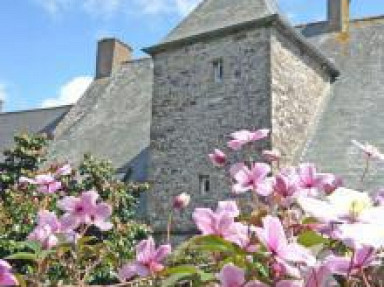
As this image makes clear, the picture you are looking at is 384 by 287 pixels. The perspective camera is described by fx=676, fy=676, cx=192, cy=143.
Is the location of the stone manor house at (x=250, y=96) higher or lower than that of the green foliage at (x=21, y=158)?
higher

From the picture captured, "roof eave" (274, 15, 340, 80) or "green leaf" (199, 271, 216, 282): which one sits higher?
"roof eave" (274, 15, 340, 80)

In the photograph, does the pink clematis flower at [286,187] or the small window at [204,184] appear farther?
the small window at [204,184]

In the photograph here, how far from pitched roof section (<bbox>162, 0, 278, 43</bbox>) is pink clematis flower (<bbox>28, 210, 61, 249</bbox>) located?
14.9m

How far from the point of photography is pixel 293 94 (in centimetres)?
1695

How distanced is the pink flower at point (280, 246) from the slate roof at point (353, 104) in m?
12.7

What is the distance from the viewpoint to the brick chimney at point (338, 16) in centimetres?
2038

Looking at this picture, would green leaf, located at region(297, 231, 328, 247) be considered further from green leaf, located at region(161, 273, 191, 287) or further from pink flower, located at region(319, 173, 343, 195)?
pink flower, located at region(319, 173, 343, 195)

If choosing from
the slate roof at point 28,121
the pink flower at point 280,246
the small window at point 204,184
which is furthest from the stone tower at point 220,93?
the pink flower at point 280,246

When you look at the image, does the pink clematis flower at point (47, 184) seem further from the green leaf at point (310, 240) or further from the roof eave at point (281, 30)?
the roof eave at point (281, 30)

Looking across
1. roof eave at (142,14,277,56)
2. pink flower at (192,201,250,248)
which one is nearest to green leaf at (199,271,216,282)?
pink flower at (192,201,250,248)

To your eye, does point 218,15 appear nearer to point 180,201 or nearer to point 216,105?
point 216,105

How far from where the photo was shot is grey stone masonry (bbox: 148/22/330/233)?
15852 mm

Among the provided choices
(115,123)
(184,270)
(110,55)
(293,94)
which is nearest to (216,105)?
(293,94)

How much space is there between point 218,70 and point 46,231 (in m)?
15.1
